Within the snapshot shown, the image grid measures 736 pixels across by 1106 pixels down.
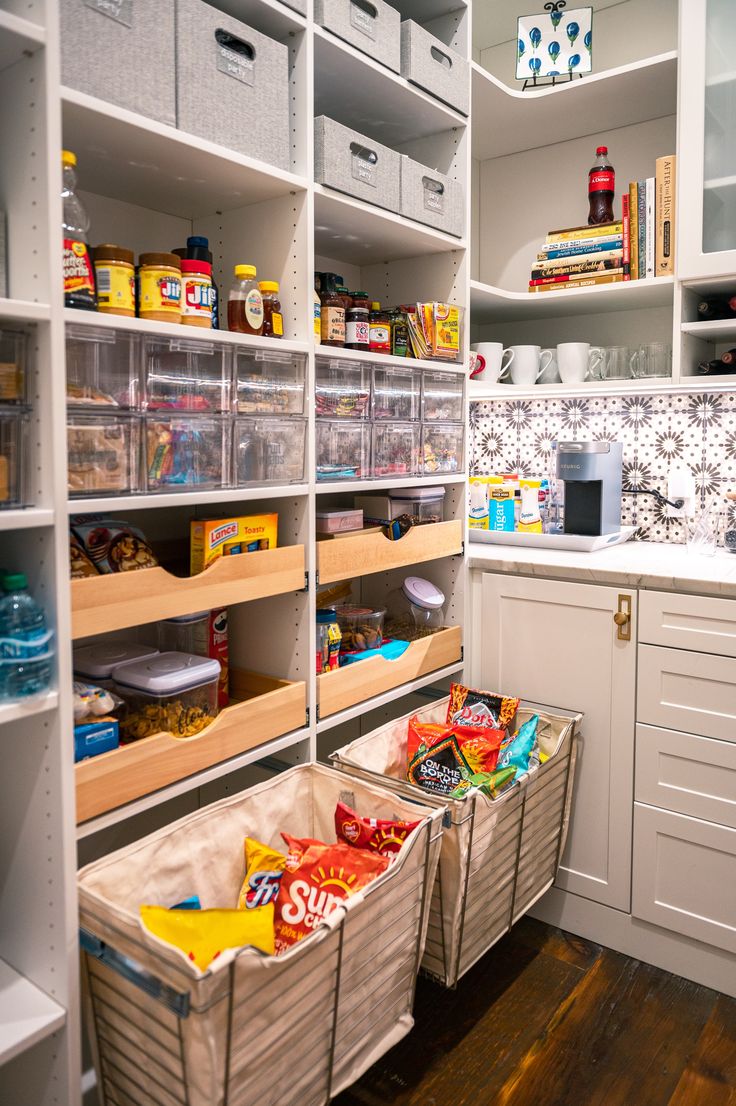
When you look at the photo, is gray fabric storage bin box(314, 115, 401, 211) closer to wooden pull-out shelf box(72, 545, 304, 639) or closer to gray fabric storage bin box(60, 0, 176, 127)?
gray fabric storage bin box(60, 0, 176, 127)

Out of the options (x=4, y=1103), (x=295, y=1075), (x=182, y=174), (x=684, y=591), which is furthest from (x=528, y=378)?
(x=4, y=1103)

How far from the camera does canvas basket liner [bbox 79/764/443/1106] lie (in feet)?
3.81

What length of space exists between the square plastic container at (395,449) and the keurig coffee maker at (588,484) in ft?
1.80

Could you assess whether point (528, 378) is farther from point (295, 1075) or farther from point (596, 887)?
point (295, 1075)

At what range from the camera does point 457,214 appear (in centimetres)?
218

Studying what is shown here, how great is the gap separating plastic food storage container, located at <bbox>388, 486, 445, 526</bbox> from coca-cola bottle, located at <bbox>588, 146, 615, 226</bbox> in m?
1.03

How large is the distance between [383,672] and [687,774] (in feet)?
2.54

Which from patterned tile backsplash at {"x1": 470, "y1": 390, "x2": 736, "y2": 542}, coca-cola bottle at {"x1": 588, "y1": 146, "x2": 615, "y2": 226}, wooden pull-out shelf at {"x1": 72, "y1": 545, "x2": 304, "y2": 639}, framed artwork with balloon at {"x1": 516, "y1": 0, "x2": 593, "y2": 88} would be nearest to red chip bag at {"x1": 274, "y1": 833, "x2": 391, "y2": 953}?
wooden pull-out shelf at {"x1": 72, "y1": 545, "x2": 304, "y2": 639}

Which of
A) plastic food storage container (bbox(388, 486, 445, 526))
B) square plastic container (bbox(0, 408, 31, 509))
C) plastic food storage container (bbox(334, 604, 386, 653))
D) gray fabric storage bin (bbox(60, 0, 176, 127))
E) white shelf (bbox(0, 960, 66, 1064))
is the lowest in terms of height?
white shelf (bbox(0, 960, 66, 1064))

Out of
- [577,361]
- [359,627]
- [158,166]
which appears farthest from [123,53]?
[577,361]

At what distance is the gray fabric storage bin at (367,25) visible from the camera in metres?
1.71

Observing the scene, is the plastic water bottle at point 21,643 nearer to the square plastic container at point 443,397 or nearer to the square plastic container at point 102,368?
the square plastic container at point 102,368

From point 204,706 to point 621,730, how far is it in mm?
1088

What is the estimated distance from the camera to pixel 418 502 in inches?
87.6
